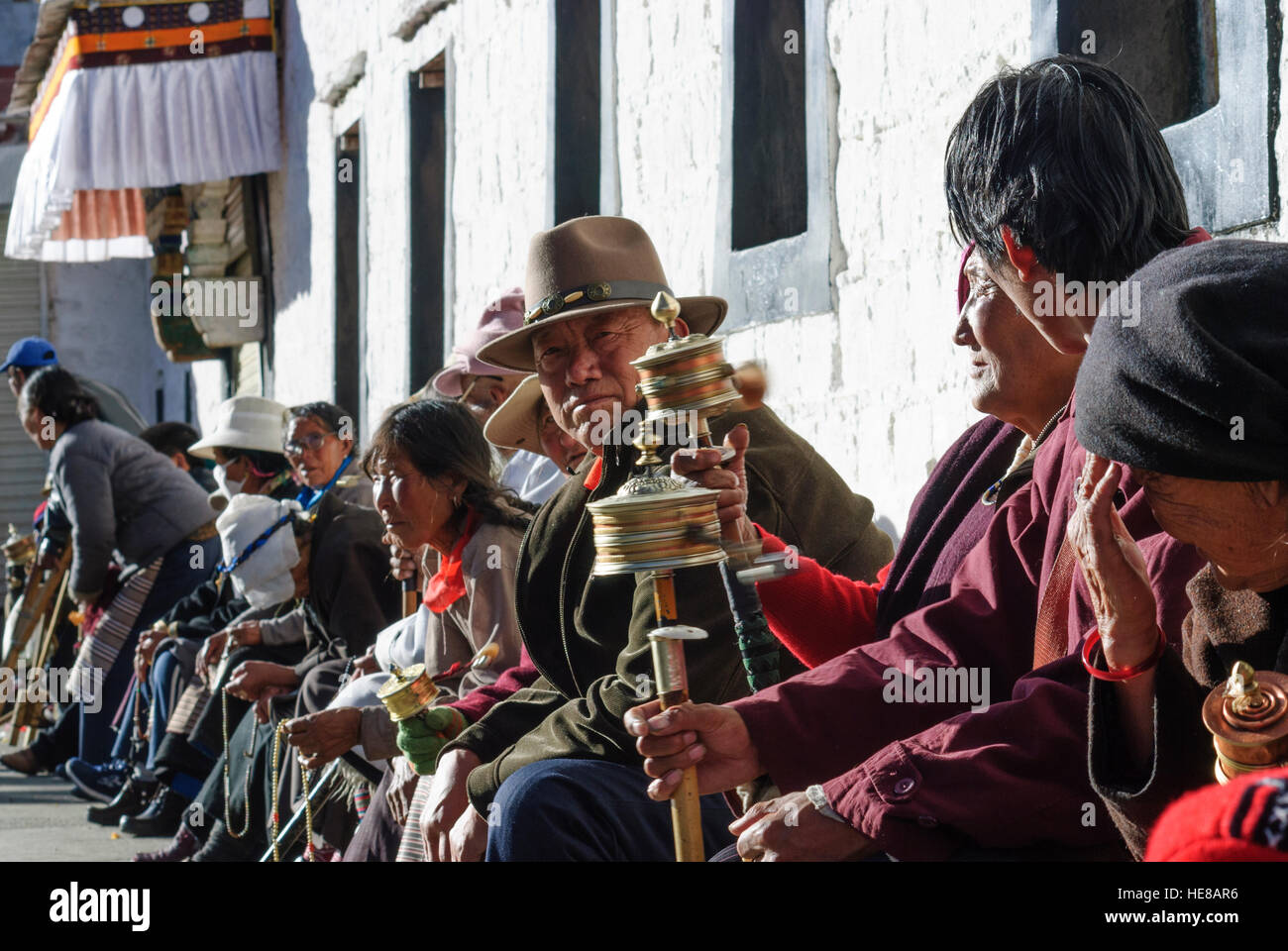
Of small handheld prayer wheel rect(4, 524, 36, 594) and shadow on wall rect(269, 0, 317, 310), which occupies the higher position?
shadow on wall rect(269, 0, 317, 310)

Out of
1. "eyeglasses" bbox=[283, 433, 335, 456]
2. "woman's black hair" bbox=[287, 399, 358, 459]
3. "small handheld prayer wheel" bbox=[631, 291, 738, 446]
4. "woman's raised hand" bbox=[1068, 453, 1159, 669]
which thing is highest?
"small handheld prayer wheel" bbox=[631, 291, 738, 446]

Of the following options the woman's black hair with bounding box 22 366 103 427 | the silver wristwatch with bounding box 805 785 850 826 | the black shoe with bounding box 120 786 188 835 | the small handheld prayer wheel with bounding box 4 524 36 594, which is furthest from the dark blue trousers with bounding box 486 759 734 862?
the small handheld prayer wheel with bounding box 4 524 36 594

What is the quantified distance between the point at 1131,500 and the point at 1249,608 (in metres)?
0.38

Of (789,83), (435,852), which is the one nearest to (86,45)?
(789,83)

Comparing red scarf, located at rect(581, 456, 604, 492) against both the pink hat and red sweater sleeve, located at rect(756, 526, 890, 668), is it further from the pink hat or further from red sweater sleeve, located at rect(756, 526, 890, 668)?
the pink hat

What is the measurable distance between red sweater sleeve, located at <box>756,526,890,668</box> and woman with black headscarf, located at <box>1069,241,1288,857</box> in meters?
0.84

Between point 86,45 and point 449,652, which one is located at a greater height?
point 86,45

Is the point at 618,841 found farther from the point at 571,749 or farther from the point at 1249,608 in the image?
the point at 1249,608

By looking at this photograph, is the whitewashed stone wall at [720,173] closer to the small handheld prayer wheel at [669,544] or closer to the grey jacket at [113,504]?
the small handheld prayer wheel at [669,544]

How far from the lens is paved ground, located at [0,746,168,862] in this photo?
6777 mm

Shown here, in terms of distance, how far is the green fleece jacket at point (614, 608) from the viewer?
10.2 feet

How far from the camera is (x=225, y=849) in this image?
5.88m

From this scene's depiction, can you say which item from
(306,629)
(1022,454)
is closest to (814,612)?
(1022,454)

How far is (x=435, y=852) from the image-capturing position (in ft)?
11.6
